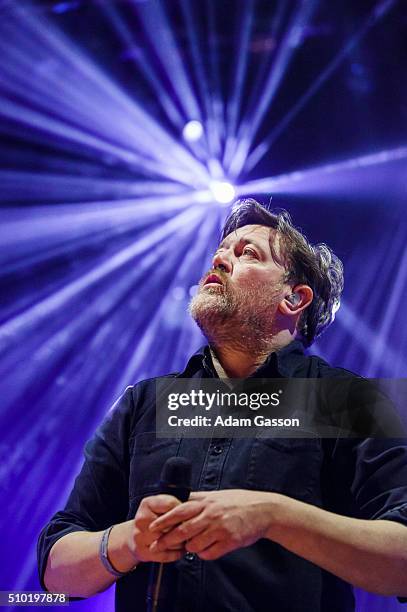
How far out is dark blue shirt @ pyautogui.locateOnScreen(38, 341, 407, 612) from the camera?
1.27 metres

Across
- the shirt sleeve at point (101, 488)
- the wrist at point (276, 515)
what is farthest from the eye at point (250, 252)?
the wrist at point (276, 515)

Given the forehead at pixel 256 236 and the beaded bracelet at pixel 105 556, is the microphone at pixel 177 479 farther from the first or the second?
the forehead at pixel 256 236

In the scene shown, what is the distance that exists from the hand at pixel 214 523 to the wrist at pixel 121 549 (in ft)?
0.36

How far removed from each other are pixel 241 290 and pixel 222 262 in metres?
0.11

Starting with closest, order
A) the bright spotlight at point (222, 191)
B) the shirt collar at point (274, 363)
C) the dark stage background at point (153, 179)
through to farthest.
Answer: the shirt collar at point (274, 363) < the dark stage background at point (153, 179) < the bright spotlight at point (222, 191)

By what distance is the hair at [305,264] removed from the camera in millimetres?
1783

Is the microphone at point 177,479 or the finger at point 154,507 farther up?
the microphone at point 177,479

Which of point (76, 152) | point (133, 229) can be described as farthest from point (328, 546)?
point (76, 152)

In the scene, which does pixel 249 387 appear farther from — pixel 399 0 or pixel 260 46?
pixel 399 0

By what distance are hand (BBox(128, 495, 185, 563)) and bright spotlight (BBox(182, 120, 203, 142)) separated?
1319 millimetres

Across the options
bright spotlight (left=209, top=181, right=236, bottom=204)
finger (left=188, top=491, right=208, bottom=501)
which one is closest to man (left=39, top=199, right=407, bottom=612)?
finger (left=188, top=491, right=208, bottom=501)

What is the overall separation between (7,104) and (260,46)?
88 centimetres

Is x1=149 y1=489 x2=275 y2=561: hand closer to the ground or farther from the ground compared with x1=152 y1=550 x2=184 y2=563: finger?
farther from the ground

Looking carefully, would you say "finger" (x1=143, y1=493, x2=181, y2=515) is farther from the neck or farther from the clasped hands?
the neck
